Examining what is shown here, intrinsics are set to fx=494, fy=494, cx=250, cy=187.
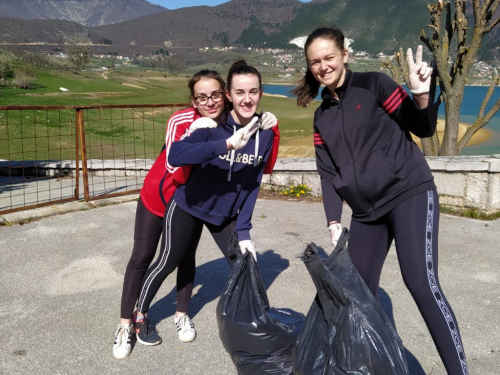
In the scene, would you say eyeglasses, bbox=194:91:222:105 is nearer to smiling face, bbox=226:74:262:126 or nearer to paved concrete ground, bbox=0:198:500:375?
smiling face, bbox=226:74:262:126

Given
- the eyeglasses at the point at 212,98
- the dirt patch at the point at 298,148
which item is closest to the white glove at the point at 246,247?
the eyeglasses at the point at 212,98

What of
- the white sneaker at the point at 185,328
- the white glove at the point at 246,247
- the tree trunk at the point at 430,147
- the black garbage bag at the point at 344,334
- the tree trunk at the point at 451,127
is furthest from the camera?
the tree trunk at the point at 430,147

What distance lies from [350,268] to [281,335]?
59 centimetres

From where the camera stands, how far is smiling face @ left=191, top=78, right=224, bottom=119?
2.88m

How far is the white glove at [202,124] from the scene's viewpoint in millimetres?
2730

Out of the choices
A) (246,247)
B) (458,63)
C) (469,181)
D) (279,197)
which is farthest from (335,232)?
(458,63)

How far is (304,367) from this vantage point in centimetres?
225

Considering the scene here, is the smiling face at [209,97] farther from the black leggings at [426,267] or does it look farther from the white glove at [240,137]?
the black leggings at [426,267]

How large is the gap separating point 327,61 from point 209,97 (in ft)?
2.39

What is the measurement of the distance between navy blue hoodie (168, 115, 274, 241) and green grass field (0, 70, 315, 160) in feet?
2.49

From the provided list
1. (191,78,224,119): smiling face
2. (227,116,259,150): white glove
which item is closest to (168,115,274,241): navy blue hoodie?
(191,78,224,119): smiling face

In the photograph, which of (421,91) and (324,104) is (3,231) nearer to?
(324,104)

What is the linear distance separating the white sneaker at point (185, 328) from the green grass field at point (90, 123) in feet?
5.09

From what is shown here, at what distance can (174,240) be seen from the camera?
302 centimetres
